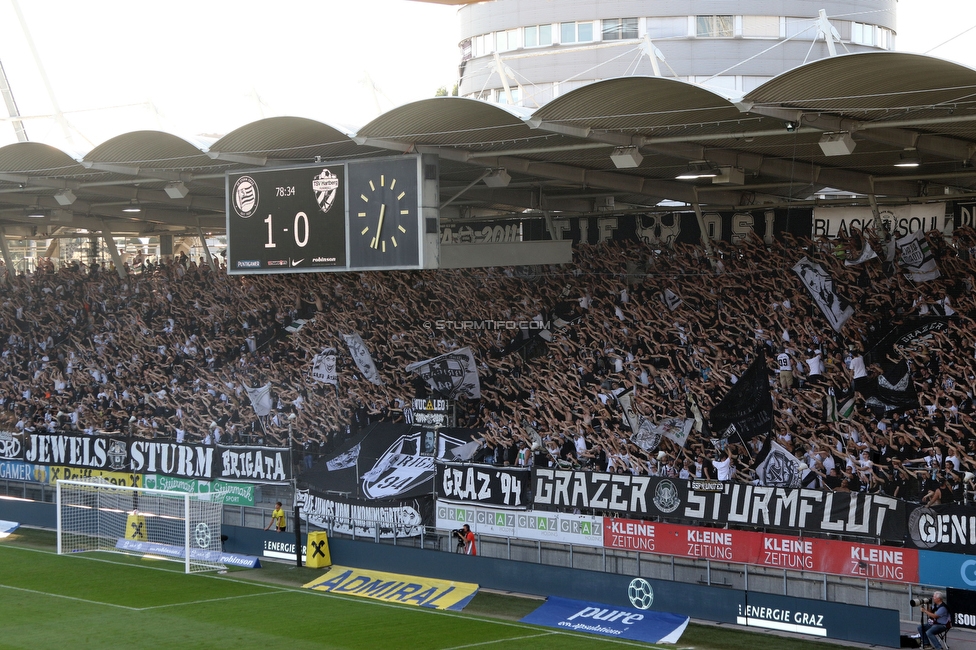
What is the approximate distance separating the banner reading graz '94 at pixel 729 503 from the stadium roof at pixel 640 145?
506 centimetres

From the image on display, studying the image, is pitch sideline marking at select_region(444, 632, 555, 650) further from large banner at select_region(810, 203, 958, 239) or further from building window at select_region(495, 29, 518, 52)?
building window at select_region(495, 29, 518, 52)

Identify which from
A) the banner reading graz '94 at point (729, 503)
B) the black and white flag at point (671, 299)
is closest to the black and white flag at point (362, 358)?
the black and white flag at point (671, 299)

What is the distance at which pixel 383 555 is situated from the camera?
20.4 meters

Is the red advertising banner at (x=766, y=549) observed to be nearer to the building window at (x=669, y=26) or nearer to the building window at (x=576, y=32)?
the building window at (x=669, y=26)

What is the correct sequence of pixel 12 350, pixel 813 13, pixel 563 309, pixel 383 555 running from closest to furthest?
pixel 383 555, pixel 563 309, pixel 12 350, pixel 813 13

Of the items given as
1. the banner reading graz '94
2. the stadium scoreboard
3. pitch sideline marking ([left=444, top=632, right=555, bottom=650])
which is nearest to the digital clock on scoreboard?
the stadium scoreboard

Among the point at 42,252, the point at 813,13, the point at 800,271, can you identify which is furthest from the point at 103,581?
the point at 813,13

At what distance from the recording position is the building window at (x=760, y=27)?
46719 millimetres

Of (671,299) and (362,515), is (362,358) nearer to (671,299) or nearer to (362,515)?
(362,515)

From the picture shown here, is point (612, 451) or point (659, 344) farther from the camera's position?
point (659, 344)

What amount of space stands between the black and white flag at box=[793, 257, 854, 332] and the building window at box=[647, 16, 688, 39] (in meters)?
28.4

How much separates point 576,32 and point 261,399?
2853cm

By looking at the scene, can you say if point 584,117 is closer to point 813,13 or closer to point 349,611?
point 349,611

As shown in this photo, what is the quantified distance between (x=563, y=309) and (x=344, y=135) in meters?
7.80
